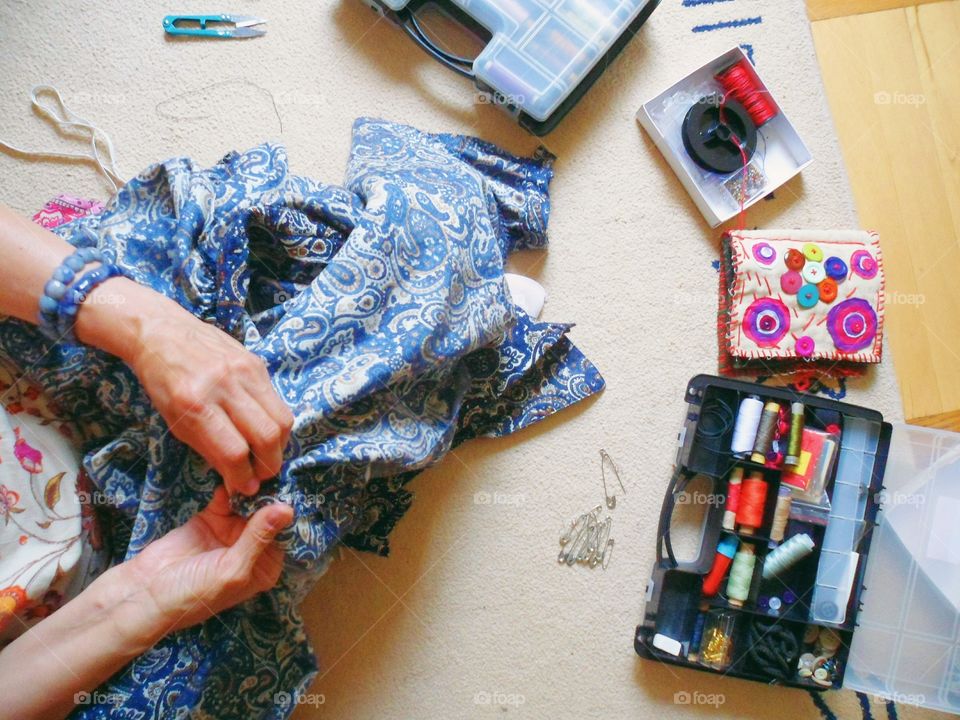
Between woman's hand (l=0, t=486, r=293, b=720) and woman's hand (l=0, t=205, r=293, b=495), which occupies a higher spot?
woman's hand (l=0, t=205, r=293, b=495)

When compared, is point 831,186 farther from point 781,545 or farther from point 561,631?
point 561,631

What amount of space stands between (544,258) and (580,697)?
75 cm

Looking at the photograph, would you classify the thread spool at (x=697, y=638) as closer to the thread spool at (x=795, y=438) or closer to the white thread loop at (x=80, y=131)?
the thread spool at (x=795, y=438)

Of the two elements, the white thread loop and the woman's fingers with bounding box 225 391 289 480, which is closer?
the woman's fingers with bounding box 225 391 289 480

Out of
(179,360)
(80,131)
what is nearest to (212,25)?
(80,131)

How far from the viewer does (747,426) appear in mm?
1192

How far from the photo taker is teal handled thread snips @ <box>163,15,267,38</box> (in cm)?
130

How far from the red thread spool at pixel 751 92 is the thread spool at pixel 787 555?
0.72 metres

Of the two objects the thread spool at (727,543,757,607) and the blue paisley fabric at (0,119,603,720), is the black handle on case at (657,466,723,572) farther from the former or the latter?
the blue paisley fabric at (0,119,603,720)

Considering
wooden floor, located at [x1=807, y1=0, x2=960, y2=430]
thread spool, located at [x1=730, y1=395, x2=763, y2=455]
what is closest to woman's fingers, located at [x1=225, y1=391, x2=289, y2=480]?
thread spool, located at [x1=730, y1=395, x2=763, y2=455]

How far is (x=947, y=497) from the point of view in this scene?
1186 mm

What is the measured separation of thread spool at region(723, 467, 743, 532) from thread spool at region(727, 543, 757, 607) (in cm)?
5

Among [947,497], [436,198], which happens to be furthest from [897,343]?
[436,198]

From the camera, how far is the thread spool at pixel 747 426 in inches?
46.8
